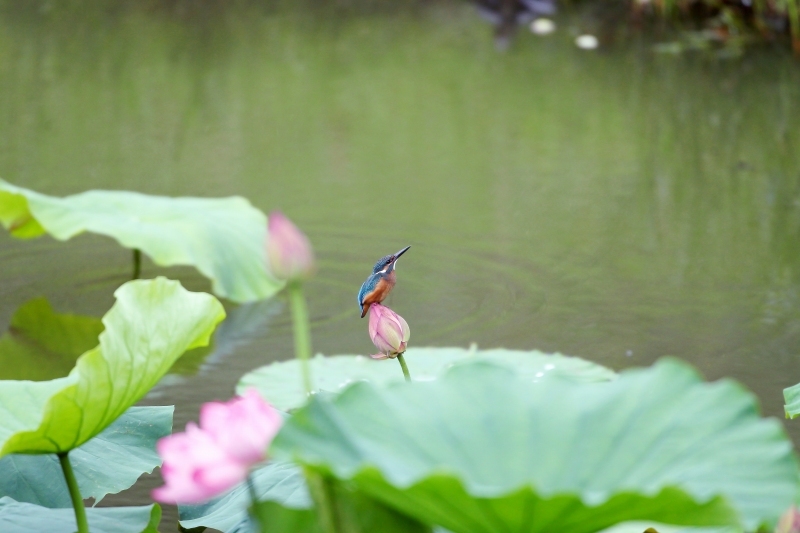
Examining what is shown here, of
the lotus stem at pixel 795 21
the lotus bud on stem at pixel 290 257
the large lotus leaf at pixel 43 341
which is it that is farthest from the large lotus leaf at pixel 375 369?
the lotus stem at pixel 795 21

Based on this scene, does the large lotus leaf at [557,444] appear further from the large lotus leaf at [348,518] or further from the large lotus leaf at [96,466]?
the large lotus leaf at [96,466]

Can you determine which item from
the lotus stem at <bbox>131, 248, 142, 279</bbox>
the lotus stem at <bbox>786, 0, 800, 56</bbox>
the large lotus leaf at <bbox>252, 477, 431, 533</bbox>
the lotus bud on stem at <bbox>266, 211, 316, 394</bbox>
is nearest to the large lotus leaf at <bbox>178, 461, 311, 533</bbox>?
the large lotus leaf at <bbox>252, 477, 431, 533</bbox>

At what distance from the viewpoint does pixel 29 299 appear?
2.32 meters

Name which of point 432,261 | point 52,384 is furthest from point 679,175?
point 52,384

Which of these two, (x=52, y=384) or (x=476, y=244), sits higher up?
(x=52, y=384)

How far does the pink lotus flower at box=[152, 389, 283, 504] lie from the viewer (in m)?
0.45

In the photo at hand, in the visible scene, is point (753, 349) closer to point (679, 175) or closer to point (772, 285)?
point (772, 285)

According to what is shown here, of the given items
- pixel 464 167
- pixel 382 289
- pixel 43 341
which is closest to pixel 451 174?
pixel 464 167

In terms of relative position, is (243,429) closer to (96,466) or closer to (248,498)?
(248,498)

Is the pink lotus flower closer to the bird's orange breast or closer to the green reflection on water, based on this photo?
the bird's orange breast

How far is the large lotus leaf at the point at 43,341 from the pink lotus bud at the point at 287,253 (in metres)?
1.55

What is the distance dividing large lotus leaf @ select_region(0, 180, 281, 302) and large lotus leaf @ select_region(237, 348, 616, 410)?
1.05ft

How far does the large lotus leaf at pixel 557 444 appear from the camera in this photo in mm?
519

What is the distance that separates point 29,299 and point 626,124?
2.58 metres
